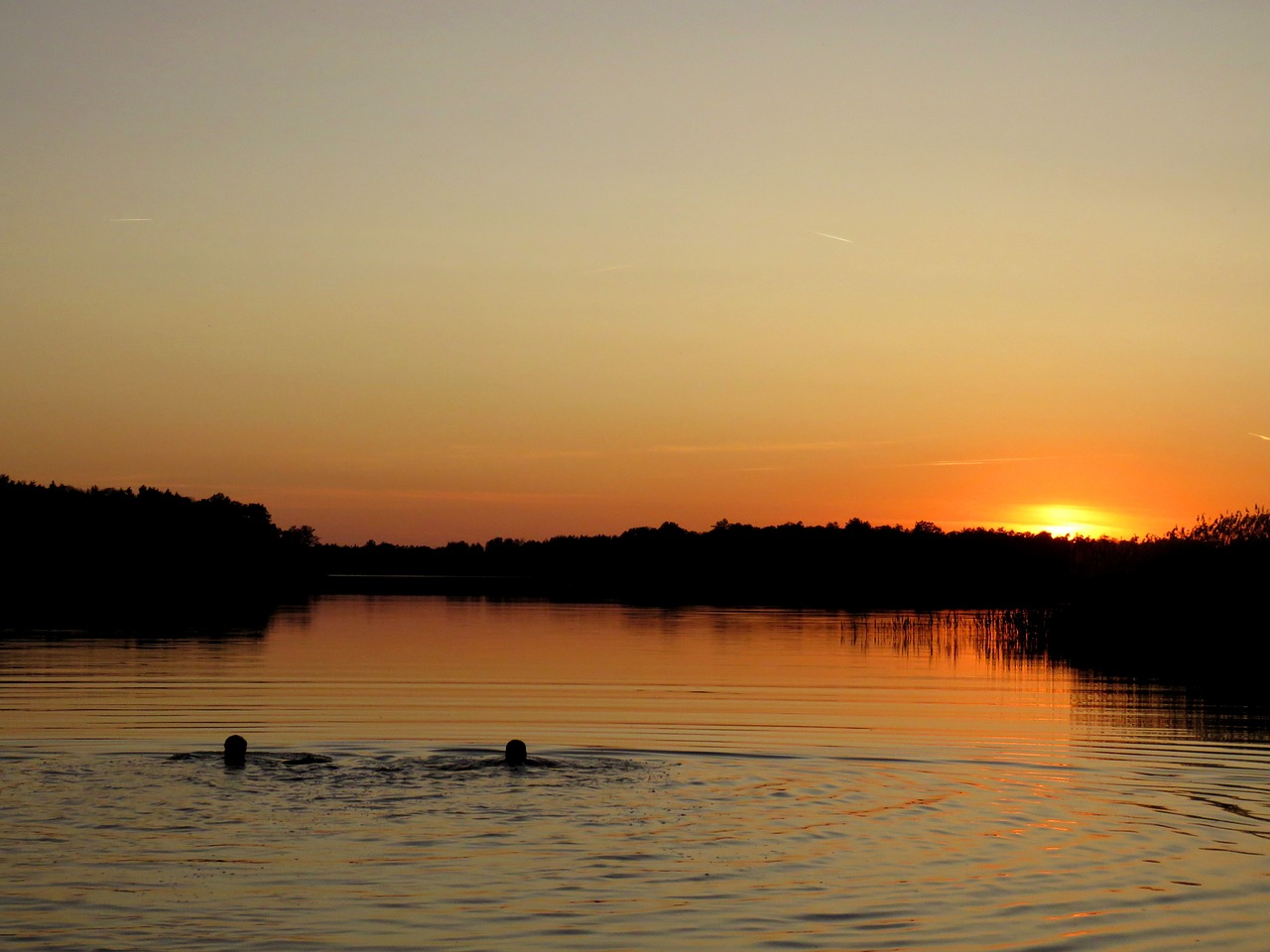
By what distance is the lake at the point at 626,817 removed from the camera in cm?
1227

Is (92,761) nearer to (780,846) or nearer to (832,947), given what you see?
(780,846)

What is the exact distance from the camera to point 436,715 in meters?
29.8

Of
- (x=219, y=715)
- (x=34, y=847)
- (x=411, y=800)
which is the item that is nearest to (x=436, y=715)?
(x=219, y=715)

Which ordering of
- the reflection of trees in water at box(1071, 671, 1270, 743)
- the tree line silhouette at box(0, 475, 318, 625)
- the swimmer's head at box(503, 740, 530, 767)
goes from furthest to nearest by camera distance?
the tree line silhouette at box(0, 475, 318, 625) < the reflection of trees in water at box(1071, 671, 1270, 743) < the swimmer's head at box(503, 740, 530, 767)

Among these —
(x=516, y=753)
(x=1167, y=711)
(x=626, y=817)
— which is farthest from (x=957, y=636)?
(x=626, y=817)

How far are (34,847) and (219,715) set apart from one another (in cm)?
1428

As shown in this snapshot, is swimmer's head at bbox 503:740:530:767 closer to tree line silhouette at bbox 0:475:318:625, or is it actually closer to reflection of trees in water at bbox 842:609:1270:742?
reflection of trees in water at bbox 842:609:1270:742

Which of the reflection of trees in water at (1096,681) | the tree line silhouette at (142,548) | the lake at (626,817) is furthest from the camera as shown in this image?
the tree line silhouette at (142,548)

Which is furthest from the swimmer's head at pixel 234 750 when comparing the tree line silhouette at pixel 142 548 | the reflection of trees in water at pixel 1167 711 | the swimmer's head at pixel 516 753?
the tree line silhouette at pixel 142 548

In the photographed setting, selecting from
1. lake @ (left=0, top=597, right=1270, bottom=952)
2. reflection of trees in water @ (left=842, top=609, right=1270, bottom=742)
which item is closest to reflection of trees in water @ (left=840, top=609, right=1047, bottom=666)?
reflection of trees in water @ (left=842, top=609, right=1270, bottom=742)

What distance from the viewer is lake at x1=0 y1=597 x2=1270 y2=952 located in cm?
1227

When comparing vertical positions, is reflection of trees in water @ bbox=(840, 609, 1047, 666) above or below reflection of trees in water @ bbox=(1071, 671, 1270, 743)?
above

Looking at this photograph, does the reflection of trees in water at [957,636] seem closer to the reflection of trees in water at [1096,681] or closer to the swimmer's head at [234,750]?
the reflection of trees in water at [1096,681]

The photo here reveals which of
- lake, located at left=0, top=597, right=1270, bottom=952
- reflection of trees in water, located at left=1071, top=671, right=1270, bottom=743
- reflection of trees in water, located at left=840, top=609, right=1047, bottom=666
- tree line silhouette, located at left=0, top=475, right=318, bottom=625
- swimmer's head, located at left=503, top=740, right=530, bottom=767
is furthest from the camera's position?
tree line silhouette, located at left=0, top=475, right=318, bottom=625
